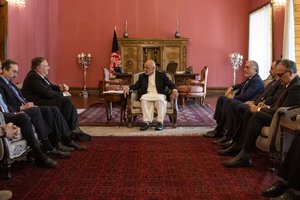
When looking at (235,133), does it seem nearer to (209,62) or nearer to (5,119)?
(5,119)

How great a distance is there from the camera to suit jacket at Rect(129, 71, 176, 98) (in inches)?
261

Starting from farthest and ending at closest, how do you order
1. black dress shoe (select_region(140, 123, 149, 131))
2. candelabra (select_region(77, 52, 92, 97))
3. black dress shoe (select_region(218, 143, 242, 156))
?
candelabra (select_region(77, 52, 92, 97)) < black dress shoe (select_region(140, 123, 149, 131)) < black dress shoe (select_region(218, 143, 242, 156))

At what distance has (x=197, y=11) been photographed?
41.8ft

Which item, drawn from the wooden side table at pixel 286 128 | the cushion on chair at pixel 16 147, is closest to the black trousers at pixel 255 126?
the wooden side table at pixel 286 128

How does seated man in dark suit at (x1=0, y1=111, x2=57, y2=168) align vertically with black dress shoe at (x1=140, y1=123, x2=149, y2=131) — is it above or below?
above

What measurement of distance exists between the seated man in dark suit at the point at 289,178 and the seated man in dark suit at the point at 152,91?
3273mm

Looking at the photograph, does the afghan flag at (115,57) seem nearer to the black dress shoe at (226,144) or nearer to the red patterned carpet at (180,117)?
the red patterned carpet at (180,117)

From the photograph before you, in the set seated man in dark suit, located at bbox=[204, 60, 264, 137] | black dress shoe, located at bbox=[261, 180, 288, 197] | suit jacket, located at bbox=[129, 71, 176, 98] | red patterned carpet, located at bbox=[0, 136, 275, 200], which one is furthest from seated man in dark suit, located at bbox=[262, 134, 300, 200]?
suit jacket, located at bbox=[129, 71, 176, 98]

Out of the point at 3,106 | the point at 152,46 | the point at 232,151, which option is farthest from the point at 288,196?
the point at 152,46

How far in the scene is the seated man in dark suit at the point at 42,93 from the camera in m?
5.01

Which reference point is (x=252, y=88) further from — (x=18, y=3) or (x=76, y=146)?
(x=18, y=3)

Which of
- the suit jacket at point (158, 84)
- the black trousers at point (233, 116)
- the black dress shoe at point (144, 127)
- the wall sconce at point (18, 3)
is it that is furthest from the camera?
the wall sconce at point (18, 3)

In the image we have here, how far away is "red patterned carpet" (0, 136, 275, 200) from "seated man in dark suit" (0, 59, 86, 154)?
1.00 ft

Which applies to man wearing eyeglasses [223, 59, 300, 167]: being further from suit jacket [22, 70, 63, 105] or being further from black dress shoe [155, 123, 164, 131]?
suit jacket [22, 70, 63, 105]
